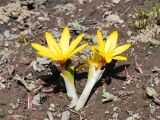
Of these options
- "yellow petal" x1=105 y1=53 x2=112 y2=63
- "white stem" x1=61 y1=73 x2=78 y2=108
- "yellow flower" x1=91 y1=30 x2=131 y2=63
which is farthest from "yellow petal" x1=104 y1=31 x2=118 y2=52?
"white stem" x1=61 y1=73 x2=78 y2=108

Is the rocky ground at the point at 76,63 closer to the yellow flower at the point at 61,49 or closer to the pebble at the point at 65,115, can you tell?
the pebble at the point at 65,115

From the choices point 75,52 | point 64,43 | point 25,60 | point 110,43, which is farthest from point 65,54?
point 25,60

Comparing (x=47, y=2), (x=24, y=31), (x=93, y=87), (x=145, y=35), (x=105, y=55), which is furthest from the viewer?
(x=47, y=2)

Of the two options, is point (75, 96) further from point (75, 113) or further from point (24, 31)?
point (24, 31)

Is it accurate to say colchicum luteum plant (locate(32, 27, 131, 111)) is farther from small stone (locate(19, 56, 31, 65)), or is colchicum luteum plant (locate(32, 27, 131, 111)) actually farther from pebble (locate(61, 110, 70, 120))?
small stone (locate(19, 56, 31, 65))

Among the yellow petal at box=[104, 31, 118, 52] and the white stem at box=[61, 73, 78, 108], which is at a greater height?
the yellow petal at box=[104, 31, 118, 52]

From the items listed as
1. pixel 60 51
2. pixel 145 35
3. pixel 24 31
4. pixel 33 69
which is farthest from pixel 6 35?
pixel 145 35
